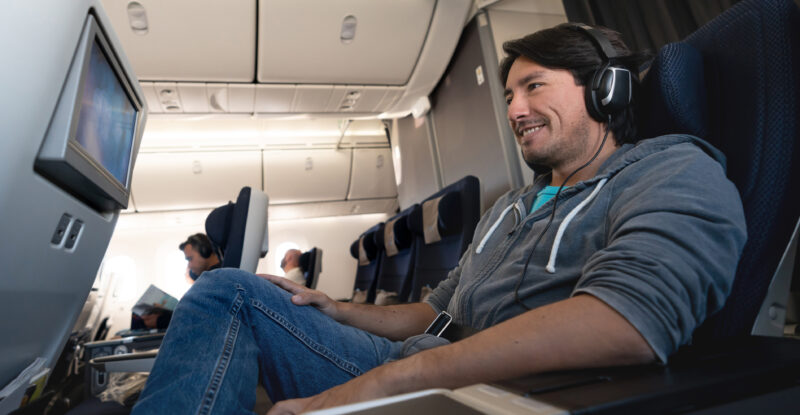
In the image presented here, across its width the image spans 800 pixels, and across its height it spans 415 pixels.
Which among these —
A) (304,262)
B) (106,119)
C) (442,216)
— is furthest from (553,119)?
(304,262)

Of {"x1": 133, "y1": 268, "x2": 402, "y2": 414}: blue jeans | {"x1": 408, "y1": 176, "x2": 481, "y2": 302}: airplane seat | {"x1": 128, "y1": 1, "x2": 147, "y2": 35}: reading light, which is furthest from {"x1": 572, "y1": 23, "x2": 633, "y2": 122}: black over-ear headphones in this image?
{"x1": 128, "y1": 1, "x2": 147, "y2": 35}: reading light

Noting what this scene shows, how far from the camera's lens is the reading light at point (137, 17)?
2.76m

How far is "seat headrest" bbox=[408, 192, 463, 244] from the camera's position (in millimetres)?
2754

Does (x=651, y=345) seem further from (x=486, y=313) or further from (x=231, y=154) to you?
(x=231, y=154)

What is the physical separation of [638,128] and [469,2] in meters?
2.14

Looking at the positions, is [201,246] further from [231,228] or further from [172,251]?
[172,251]

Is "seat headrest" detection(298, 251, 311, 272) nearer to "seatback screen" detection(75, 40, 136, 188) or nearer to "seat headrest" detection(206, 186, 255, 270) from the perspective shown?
"seat headrest" detection(206, 186, 255, 270)

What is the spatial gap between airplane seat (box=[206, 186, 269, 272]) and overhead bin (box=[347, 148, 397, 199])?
15.4 feet

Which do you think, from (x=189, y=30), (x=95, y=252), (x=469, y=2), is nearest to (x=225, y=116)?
(x=189, y=30)

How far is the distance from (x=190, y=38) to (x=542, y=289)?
9.69 ft

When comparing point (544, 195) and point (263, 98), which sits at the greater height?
point (263, 98)

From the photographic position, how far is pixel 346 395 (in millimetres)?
803

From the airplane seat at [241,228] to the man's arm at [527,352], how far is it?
1.79m

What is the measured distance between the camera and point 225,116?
4352 mm
